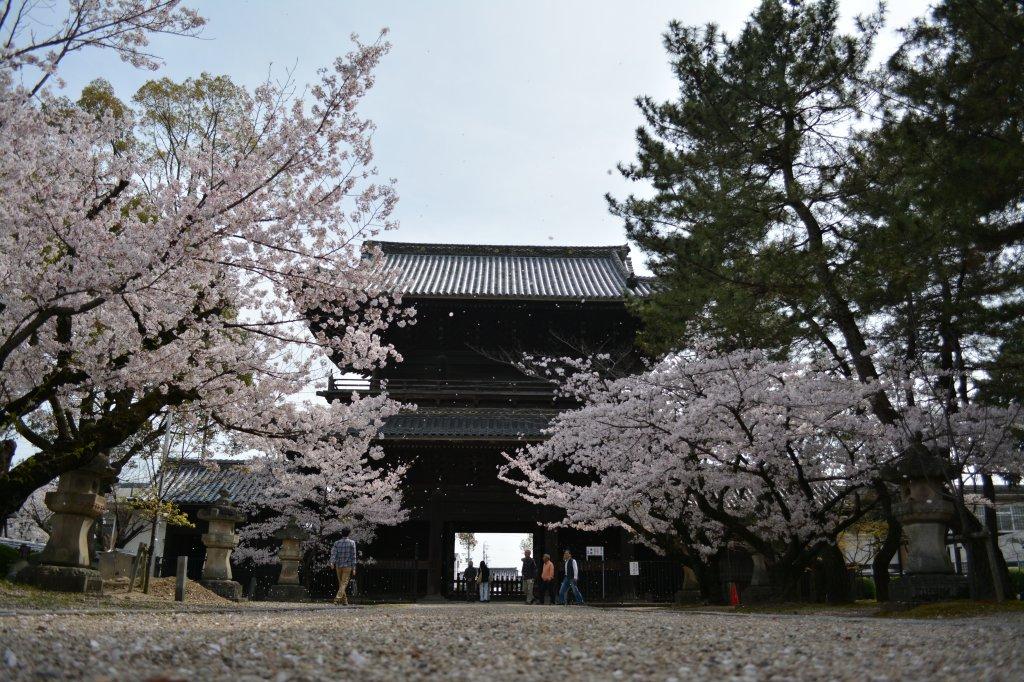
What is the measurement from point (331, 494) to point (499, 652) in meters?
15.0

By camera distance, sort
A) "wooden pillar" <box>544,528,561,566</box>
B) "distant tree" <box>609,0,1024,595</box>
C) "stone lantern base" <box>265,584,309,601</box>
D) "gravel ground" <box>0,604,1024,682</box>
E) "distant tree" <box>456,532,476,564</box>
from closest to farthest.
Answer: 1. "gravel ground" <box>0,604,1024,682</box>
2. "distant tree" <box>609,0,1024,595</box>
3. "stone lantern base" <box>265,584,309,601</box>
4. "wooden pillar" <box>544,528,561,566</box>
5. "distant tree" <box>456,532,476,564</box>

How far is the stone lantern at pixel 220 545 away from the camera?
1534cm

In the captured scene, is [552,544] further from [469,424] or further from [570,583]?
[469,424]

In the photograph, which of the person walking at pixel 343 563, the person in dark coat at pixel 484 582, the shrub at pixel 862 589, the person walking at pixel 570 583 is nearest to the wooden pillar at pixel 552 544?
the person walking at pixel 570 583

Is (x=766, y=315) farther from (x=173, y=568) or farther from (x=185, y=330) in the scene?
(x=173, y=568)

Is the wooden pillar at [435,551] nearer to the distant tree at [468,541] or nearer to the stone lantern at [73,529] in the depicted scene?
the stone lantern at [73,529]

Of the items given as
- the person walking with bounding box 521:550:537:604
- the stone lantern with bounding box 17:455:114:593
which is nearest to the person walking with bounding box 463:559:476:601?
the person walking with bounding box 521:550:537:604

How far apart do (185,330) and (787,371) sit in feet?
31.3

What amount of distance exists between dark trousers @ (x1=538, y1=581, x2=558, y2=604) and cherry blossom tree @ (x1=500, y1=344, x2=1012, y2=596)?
3.78m

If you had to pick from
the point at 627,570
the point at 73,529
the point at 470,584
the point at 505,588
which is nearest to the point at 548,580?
the point at 627,570

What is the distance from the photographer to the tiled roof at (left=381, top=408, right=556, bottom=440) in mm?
17922

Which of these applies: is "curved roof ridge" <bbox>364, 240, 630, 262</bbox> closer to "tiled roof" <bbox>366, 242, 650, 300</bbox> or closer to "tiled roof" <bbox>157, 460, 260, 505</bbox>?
"tiled roof" <bbox>366, 242, 650, 300</bbox>

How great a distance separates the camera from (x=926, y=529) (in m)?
10.7

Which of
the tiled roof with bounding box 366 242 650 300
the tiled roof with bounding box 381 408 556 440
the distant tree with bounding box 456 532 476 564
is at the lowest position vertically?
the distant tree with bounding box 456 532 476 564
